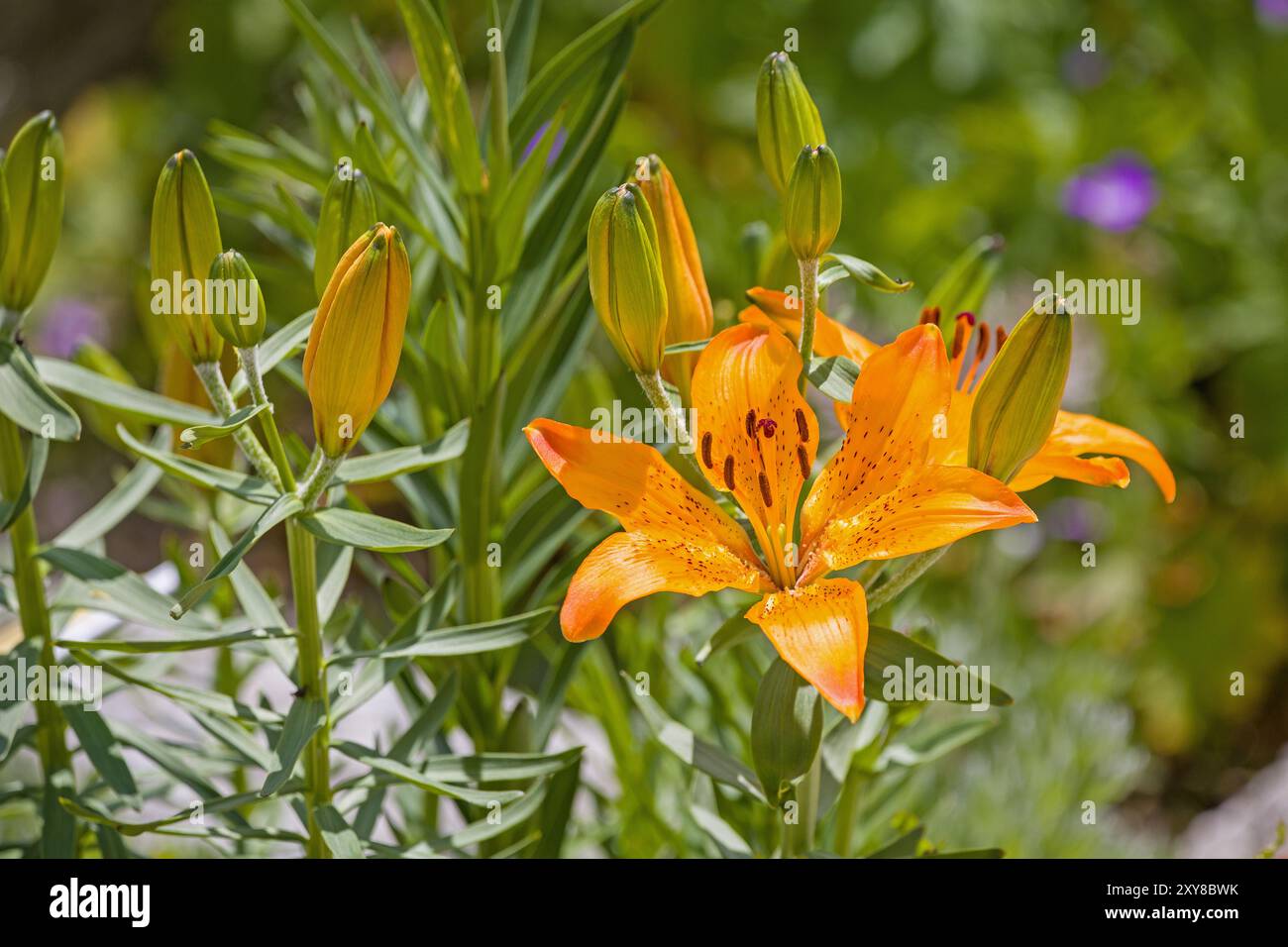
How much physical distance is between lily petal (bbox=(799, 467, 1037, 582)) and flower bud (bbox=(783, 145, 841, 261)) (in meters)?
0.09

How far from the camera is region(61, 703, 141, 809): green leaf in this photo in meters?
0.52

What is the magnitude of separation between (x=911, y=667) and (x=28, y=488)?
13.9 inches

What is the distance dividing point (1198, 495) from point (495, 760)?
1516 mm

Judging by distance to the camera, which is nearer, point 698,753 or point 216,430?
point 216,430

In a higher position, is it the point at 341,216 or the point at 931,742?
the point at 341,216

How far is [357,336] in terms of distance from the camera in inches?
16.1

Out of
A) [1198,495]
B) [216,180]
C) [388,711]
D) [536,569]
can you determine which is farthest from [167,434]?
→ [216,180]

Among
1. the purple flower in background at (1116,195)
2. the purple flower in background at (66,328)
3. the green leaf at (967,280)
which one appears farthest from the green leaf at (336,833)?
the purple flower in background at (66,328)

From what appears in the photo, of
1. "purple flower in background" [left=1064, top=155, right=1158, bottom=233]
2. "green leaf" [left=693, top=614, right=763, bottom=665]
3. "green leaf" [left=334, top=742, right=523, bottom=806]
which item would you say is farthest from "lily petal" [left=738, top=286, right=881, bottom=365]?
"purple flower in background" [left=1064, top=155, right=1158, bottom=233]

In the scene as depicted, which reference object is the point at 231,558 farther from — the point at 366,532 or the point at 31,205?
the point at 31,205

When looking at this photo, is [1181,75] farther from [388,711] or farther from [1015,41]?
[388,711]

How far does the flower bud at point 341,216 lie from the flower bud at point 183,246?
35 mm

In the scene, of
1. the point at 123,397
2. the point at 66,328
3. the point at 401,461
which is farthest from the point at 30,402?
the point at 66,328

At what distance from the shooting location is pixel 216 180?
223 cm
